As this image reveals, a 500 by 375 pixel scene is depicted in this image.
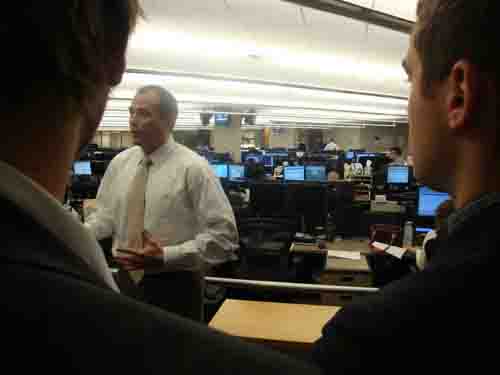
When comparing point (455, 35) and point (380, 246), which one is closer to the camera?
point (455, 35)

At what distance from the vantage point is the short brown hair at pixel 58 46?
1.18 ft

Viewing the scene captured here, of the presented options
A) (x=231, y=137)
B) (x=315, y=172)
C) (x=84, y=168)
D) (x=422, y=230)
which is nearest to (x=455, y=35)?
(x=422, y=230)

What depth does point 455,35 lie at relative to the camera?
57cm

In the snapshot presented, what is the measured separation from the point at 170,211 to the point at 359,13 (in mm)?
3565

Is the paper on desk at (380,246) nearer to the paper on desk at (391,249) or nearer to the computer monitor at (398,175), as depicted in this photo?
the paper on desk at (391,249)

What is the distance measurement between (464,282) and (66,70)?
0.51 metres

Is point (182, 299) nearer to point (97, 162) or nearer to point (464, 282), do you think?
point (464, 282)

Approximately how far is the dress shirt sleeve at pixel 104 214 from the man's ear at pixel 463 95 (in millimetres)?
2021

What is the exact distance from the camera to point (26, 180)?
1.16ft

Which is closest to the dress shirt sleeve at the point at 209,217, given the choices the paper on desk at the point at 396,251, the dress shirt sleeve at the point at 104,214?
the dress shirt sleeve at the point at 104,214

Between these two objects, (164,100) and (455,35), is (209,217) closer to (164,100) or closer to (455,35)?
(164,100)

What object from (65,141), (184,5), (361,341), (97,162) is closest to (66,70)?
(65,141)

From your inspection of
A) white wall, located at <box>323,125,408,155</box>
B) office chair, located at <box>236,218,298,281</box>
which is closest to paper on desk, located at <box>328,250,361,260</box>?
office chair, located at <box>236,218,298,281</box>

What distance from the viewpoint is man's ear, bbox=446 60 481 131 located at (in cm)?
56
